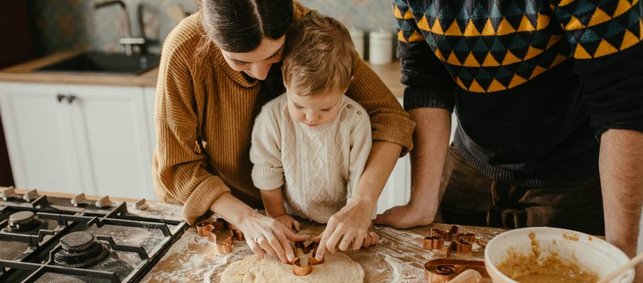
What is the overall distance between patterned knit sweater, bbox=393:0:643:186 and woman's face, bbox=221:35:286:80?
327 millimetres

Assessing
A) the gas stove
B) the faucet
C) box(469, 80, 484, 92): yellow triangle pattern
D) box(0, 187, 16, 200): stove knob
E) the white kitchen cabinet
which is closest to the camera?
the gas stove

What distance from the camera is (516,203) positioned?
1.44 meters

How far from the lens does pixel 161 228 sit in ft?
4.01

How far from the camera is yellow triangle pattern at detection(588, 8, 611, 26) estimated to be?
98 cm

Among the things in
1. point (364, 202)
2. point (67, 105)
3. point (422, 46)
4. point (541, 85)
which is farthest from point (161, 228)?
point (67, 105)

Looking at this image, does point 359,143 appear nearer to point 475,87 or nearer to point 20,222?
point 475,87

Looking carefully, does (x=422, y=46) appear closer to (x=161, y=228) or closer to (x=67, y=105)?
(x=161, y=228)

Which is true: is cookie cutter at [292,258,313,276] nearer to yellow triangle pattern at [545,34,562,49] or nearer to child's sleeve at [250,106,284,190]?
child's sleeve at [250,106,284,190]

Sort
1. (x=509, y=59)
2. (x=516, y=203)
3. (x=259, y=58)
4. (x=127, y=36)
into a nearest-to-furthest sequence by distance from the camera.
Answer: (x=259, y=58) < (x=509, y=59) < (x=516, y=203) < (x=127, y=36)

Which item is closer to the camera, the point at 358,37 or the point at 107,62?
the point at 358,37

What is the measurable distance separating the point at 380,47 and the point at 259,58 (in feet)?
5.28

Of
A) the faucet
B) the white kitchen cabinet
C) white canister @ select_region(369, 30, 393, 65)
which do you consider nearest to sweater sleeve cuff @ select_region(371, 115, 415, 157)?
white canister @ select_region(369, 30, 393, 65)

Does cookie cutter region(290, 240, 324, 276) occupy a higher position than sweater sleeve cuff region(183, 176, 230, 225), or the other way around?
sweater sleeve cuff region(183, 176, 230, 225)

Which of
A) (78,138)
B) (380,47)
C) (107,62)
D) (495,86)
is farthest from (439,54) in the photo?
(107,62)
